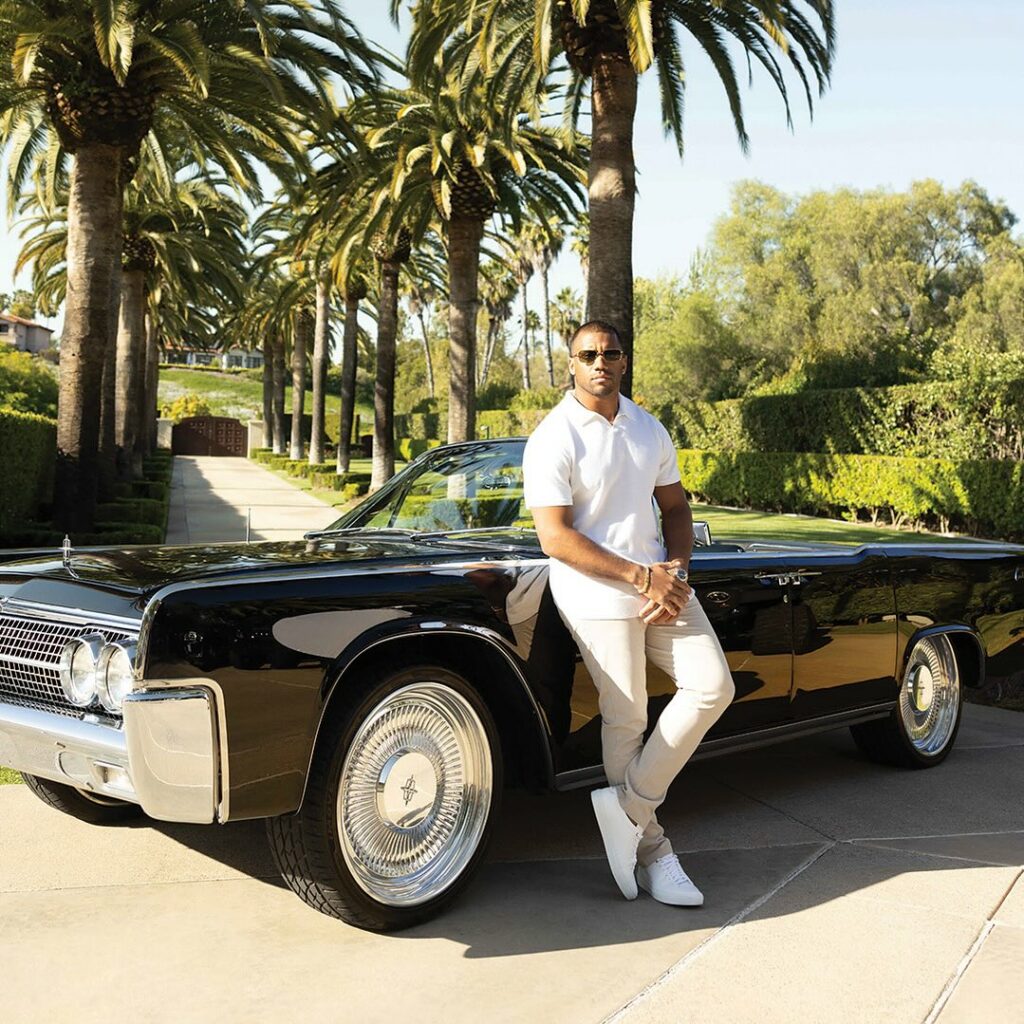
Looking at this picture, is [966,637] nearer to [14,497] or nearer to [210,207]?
[14,497]

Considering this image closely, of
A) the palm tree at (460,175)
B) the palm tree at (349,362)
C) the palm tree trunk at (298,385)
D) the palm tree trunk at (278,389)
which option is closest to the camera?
the palm tree at (460,175)

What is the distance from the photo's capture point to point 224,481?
135ft

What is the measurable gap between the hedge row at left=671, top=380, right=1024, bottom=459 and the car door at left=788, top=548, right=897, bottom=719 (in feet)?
65.7

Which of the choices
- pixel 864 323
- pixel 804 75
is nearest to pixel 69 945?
pixel 804 75

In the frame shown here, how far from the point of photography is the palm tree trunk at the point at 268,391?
69.6m

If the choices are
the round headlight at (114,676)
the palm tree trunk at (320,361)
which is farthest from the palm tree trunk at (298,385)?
the round headlight at (114,676)

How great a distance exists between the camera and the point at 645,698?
157 inches

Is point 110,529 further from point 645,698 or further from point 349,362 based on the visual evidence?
point 349,362

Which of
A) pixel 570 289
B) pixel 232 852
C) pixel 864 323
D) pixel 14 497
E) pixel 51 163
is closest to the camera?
pixel 232 852

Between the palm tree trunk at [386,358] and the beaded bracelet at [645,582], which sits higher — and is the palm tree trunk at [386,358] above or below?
above

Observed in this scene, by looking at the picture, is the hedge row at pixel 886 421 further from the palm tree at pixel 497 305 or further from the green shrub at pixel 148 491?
the palm tree at pixel 497 305

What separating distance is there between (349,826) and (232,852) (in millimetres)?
953

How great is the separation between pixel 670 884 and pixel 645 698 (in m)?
0.62

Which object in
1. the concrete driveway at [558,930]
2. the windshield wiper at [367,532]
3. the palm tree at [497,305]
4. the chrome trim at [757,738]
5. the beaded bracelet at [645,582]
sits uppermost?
the palm tree at [497,305]
